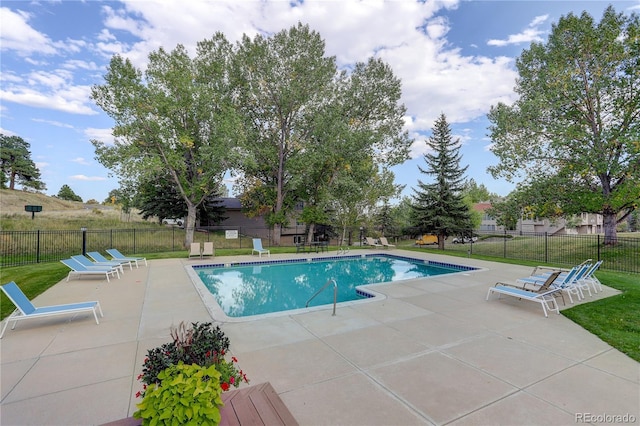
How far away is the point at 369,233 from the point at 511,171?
13.2 meters

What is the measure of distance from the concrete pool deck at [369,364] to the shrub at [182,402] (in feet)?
3.98

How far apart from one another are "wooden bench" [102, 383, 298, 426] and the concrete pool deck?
0.53m

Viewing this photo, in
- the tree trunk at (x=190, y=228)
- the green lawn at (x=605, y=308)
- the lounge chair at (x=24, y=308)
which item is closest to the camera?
the green lawn at (x=605, y=308)

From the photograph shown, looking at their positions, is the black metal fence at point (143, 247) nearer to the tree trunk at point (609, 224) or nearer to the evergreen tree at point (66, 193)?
the tree trunk at point (609, 224)

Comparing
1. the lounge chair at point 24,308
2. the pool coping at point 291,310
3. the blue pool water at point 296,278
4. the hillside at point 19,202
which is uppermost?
the hillside at point 19,202

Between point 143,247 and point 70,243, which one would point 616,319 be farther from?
point 70,243

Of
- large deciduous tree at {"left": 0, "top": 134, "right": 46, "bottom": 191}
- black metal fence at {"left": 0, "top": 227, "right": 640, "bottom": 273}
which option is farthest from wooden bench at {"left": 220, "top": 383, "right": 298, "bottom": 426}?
large deciduous tree at {"left": 0, "top": 134, "right": 46, "bottom": 191}

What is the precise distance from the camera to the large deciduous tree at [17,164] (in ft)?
116

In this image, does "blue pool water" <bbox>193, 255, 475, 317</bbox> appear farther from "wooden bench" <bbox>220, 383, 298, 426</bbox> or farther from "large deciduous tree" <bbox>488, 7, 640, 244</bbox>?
"large deciduous tree" <bbox>488, 7, 640, 244</bbox>

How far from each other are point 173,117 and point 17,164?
34.0 m

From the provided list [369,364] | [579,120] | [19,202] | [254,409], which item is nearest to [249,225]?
[19,202]

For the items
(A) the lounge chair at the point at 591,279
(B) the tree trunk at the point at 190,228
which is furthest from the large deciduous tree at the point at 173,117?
(A) the lounge chair at the point at 591,279

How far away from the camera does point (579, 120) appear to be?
51.7ft

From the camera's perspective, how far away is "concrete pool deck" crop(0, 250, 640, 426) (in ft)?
8.85
